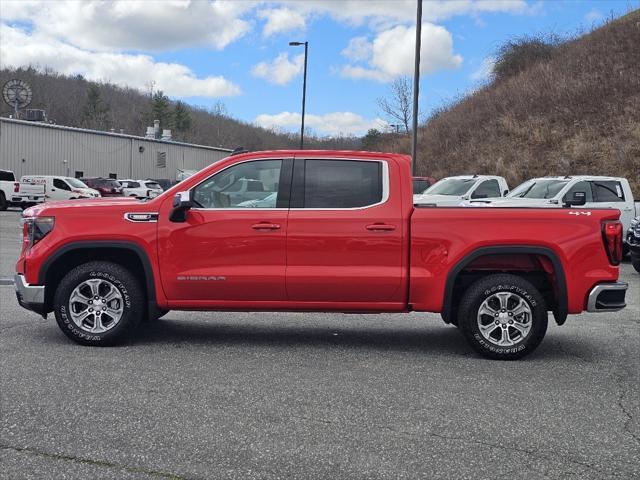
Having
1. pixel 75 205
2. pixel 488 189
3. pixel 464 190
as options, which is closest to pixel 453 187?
pixel 464 190

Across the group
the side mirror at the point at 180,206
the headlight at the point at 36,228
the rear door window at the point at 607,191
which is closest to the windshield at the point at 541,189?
the rear door window at the point at 607,191

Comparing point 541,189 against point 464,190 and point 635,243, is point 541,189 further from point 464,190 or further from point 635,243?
point 635,243

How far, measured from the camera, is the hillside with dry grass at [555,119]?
31562 millimetres

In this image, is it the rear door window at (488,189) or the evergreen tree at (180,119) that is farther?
the evergreen tree at (180,119)

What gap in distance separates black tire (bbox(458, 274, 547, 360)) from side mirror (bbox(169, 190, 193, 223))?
2.58 m

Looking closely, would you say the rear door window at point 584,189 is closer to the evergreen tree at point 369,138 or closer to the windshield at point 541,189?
the windshield at point 541,189

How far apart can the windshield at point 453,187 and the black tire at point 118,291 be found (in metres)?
13.7

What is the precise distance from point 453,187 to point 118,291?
1423 centimetres

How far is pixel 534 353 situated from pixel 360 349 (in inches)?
64.4

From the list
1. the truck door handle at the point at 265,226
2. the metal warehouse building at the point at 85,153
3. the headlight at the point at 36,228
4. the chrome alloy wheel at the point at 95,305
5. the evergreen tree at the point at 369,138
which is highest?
the evergreen tree at the point at 369,138

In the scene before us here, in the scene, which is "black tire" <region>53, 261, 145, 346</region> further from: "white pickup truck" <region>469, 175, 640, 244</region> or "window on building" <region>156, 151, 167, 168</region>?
"window on building" <region>156, 151, 167, 168</region>

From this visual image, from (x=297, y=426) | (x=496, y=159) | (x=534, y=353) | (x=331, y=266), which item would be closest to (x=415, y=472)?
(x=297, y=426)

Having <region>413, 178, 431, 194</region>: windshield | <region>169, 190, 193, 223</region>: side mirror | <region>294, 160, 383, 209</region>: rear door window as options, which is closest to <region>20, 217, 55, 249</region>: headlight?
<region>169, 190, 193, 223</region>: side mirror

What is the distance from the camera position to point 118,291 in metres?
6.12
